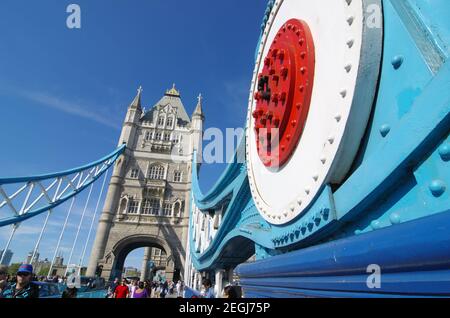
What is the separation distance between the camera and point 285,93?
6.82ft

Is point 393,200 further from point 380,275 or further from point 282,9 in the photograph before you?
point 282,9

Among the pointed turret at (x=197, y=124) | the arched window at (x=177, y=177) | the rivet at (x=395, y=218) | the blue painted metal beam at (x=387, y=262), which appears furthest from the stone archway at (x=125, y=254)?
the rivet at (x=395, y=218)

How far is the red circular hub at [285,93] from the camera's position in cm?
191

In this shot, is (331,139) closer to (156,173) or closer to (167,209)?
(167,209)

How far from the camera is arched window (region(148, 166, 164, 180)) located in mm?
32906

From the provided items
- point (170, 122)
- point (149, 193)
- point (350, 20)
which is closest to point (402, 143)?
point (350, 20)

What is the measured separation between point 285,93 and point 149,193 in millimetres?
31359

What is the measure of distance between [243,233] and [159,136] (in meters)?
34.3

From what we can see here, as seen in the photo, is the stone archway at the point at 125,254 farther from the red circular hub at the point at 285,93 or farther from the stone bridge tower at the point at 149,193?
the red circular hub at the point at 285,93

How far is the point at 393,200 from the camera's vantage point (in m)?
1.15

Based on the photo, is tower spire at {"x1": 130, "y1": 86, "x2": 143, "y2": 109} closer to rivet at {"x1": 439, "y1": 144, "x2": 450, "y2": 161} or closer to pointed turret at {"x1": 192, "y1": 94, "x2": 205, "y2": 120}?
pointed turret at {"x1": 192, "y1": 94, "x2": 205, "y2": 120}

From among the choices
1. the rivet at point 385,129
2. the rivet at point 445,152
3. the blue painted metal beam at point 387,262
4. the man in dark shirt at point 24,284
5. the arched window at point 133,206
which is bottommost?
the man in dark shirt at point 24,284

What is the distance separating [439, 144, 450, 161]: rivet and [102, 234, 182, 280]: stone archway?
2987cm
